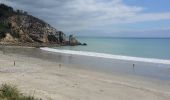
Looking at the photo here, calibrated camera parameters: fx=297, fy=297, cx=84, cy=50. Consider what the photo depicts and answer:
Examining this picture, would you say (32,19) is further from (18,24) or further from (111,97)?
(111,97)

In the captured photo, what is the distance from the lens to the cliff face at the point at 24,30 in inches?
2776

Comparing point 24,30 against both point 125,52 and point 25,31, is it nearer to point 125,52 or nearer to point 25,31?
point 25,31

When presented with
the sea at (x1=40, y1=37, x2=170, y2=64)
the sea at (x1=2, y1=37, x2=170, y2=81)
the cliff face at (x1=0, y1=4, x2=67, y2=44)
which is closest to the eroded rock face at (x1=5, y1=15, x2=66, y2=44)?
the cliff face at (x1=0, y1=4, x2=67, y2=44)

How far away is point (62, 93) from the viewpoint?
43.2ft

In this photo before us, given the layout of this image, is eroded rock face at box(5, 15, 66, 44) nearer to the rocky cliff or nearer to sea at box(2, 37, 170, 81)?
the rocky cliff

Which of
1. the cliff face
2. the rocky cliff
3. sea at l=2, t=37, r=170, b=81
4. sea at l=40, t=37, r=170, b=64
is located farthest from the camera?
the cliff face

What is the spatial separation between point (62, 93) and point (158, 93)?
5.06m

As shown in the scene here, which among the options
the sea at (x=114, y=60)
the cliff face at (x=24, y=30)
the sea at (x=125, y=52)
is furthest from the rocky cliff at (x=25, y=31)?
the sea at (x=114, y=60)

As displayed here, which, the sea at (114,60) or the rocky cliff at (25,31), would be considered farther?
the rocky cliff at (25,31)

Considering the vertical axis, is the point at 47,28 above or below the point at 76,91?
above

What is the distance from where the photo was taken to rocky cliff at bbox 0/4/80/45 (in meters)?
70.3

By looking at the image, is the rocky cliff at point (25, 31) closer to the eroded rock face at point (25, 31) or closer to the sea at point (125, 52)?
the eroded rock face at point (25, 31)

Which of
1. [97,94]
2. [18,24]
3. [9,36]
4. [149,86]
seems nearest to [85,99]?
[97,94]

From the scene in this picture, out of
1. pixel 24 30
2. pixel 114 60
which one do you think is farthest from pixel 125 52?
pixel 24 30
